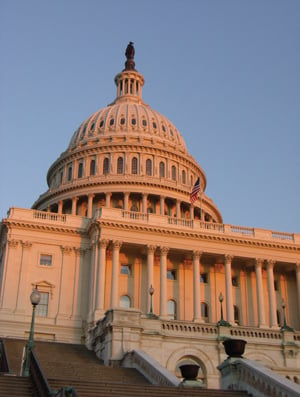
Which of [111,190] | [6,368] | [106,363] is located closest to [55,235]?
[111,190]

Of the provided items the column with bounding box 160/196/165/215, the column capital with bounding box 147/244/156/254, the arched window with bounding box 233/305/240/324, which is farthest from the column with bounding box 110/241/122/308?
the column with bounding box 160/196/165/215

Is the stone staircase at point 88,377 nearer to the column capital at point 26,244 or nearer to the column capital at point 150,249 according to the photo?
the column capital at point 26,244

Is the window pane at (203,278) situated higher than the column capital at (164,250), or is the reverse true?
the column capital at (164,250)

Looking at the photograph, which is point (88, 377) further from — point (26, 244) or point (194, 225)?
point (194, 225)

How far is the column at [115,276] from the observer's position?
184 feet

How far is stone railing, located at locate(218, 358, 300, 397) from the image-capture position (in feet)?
63.4

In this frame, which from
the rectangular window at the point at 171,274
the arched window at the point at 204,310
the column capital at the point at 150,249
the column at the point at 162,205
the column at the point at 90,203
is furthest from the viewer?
the column at the point at 162,205

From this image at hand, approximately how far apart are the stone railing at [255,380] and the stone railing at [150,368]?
2.09 m

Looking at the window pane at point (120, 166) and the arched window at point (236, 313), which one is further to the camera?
the window pane at point (120, 166)

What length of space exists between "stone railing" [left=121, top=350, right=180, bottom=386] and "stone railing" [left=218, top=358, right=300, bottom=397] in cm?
209

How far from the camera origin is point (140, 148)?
87875 mm

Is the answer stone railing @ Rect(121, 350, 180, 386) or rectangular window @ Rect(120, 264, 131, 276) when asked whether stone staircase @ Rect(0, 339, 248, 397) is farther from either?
rectangular window @ Rect(120, 264, 131, 276)

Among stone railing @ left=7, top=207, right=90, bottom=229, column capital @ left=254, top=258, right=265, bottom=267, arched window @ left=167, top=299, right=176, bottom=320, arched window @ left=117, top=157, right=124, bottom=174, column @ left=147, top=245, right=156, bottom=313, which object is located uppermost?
arched window @ left=117, top=157, right=124, bottom=174

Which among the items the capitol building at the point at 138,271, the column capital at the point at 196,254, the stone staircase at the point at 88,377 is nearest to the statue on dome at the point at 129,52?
the capitol building at the point at 138,271
